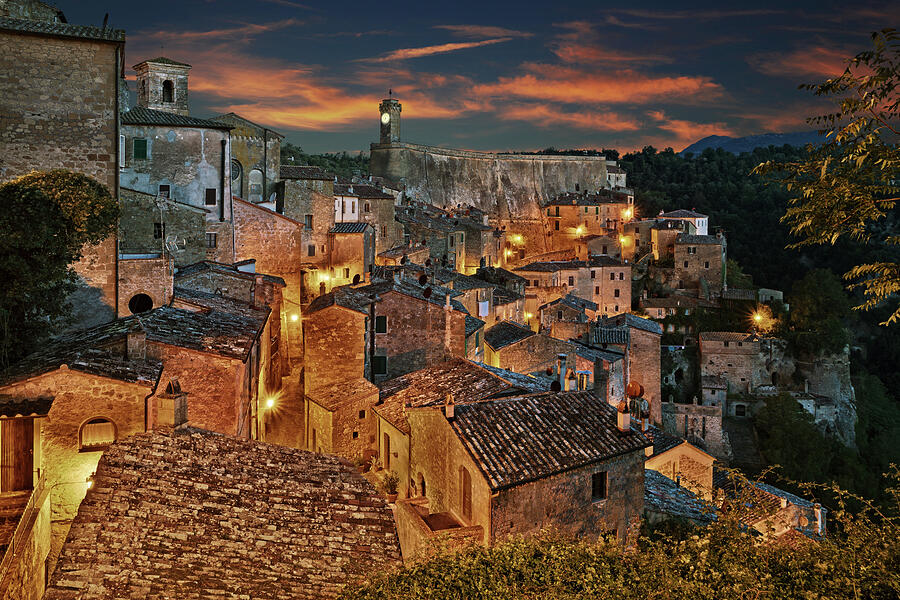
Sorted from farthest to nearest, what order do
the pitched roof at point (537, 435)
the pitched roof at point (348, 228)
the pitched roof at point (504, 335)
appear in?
the pitched roof at point (348, 228) < the pitched roof at point (504, 335) < the pitched roof at point (537, 435)

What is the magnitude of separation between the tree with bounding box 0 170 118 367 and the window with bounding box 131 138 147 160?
8.37m

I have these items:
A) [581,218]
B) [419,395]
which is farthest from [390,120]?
[419,395]

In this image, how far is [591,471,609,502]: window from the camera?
44.2ft

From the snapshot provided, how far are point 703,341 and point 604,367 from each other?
63.7ft

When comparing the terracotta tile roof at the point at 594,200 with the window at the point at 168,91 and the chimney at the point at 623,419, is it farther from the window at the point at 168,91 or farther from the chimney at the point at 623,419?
the chimney at the point at 623,419

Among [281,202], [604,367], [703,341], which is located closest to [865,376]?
[703,341]

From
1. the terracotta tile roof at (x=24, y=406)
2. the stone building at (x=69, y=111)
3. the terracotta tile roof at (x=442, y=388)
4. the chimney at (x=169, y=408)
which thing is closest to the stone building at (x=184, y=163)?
the stone building at (x=69, y=111)

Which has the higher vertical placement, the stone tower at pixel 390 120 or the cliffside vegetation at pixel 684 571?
the stone tower at pixel 390 120

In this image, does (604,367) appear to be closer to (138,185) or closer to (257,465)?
(138,185)

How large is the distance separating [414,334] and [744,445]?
2948cm

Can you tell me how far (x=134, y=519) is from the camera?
8250 mm

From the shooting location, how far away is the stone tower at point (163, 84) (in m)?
26.3

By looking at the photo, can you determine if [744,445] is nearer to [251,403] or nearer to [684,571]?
[251,403]

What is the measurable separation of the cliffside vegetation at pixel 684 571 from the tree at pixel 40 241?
877 cm
